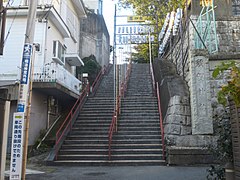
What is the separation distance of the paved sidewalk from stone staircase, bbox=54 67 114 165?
68 centimetres

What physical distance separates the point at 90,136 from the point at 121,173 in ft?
11.4

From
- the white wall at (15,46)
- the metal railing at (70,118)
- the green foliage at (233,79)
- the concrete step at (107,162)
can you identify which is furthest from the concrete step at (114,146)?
the green foliage at (233,79)

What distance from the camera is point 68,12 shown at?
1852 cm

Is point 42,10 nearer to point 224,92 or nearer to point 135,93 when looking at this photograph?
point 135,93

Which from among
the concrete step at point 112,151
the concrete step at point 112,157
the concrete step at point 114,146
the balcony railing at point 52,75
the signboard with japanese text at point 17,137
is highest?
the balcony railing at point 52,75

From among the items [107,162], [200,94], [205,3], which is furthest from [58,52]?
Answer: [200,94]

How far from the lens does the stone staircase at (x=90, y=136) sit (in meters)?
9.57

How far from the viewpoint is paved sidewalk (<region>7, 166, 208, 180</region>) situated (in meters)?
7.14

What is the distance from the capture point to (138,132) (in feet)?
36.2

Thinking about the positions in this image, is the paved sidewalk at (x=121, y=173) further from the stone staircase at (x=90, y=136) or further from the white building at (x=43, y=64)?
the white building at (x=43, y=64)

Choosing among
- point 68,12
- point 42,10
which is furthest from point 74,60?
point 42,10

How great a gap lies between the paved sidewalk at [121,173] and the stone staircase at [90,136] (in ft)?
2.23

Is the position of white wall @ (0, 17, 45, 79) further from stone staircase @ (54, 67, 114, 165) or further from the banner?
the banner

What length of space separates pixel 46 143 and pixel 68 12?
10.3m
